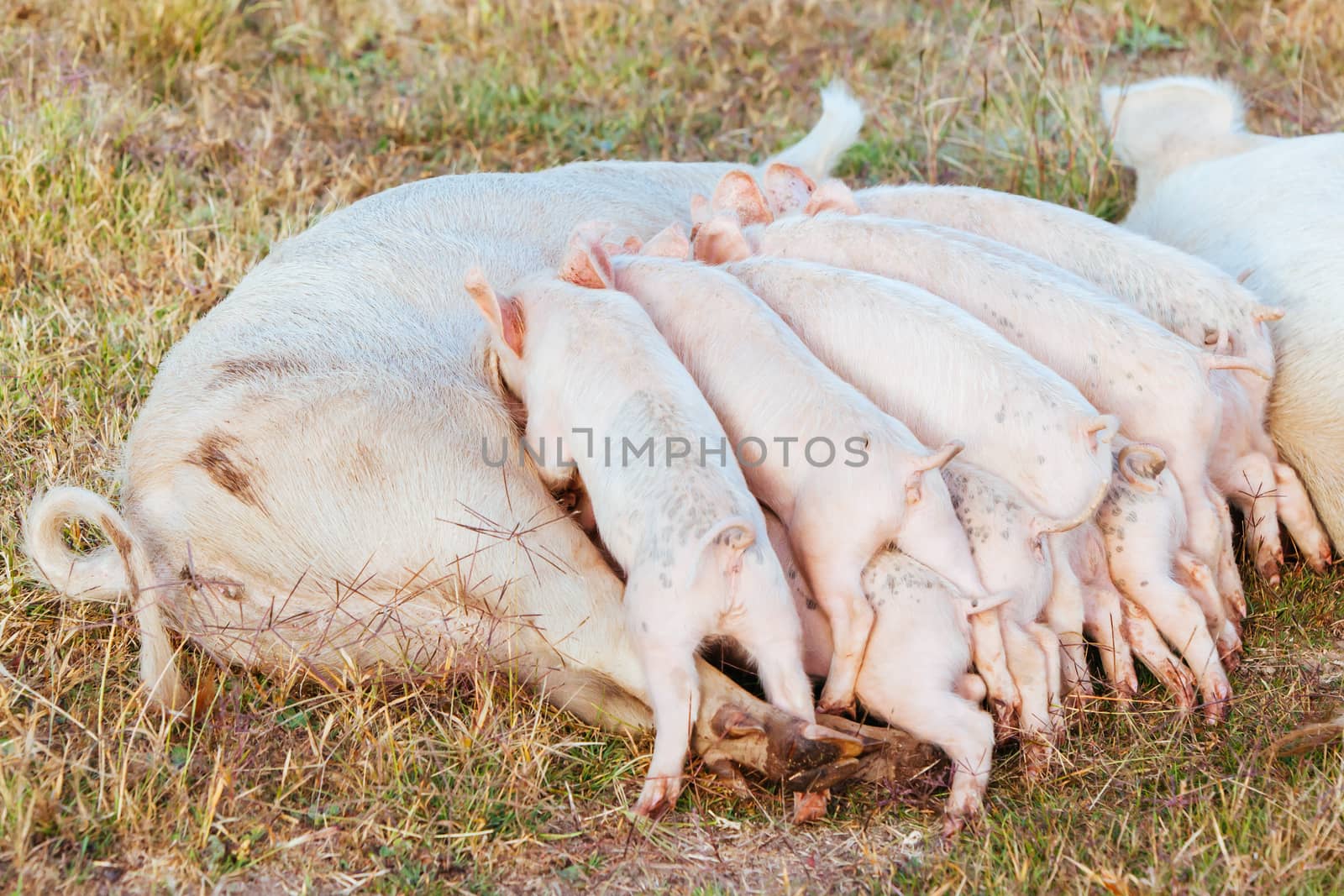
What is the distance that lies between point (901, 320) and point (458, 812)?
1.20m

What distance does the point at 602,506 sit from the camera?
2408mm

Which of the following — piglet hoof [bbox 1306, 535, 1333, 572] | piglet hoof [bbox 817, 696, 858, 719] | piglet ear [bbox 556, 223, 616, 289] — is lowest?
piglet hoof [bbox 1306, 535, 1333, 572]

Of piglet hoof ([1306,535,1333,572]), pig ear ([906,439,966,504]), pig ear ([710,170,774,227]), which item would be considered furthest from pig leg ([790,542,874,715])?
piglet hoof ([1306,535,1333,572])

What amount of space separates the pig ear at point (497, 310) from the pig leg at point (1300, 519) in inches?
64.7

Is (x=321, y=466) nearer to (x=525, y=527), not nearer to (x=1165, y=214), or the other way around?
(x=525, y=527)

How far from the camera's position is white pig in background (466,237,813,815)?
87.4 inches

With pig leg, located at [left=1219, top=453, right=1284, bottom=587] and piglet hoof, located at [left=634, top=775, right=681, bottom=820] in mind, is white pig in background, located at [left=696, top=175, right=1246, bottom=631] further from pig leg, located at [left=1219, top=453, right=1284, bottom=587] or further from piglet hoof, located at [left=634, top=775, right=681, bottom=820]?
piglet hoof, located at [left=634, top=775, right=681, bottom=820]

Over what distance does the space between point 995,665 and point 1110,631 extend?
334 millimetres

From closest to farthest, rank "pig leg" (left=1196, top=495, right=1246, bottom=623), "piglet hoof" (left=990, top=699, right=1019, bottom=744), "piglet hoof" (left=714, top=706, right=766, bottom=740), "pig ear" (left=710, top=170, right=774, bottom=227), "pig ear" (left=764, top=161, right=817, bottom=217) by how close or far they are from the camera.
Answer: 1. "piglet hoof" (left=714, top=706, right=766, bottom=740)
2. "piglet hoof" (left=990, top=699, right=1019, bottom=744)
3. "pig leg" (left=1196, top=495, right=1246, bottom=623)
4. "pig ear" (left=710, top=170, right=774, bottom=227)
5. "pig ear" (left=764, top=161, right=817, bottom=217)

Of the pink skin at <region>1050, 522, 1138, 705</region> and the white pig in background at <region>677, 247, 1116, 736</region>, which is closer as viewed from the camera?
the white pig in background at <region>677, 247, 1116, 736</region>

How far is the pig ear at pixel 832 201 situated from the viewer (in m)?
3.18

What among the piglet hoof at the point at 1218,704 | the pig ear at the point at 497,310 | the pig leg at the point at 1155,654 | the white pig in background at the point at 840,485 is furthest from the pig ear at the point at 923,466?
the pig ear at the point at 497,310

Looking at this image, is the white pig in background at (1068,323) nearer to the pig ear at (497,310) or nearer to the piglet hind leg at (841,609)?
the pig ear at (497,310)

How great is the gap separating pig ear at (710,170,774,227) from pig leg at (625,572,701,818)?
4.31 ft
